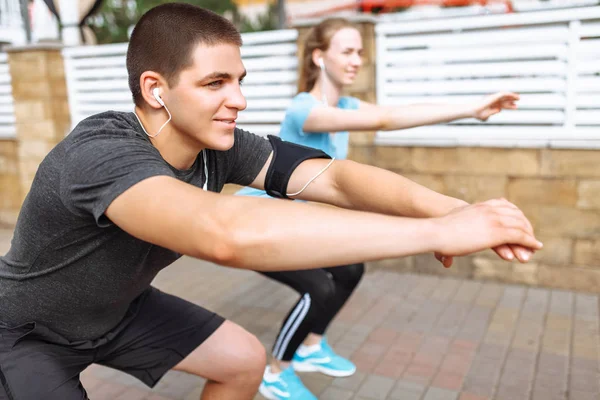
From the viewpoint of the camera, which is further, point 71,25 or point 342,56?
point 71,25

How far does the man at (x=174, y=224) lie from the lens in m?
1.28

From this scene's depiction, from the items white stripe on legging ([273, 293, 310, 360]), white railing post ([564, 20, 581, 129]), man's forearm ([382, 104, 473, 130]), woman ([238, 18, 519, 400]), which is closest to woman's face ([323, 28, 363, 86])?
woman ([238, 18, 519, 400])

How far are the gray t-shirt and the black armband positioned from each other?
49 mm

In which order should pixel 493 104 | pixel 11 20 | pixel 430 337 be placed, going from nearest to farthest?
pixel 493 104, pixel 430 337, pixel 11 20

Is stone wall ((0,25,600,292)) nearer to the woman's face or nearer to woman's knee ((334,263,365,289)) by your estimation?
the woman's face

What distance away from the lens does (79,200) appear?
145 cm

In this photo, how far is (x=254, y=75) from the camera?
5863 millimetres

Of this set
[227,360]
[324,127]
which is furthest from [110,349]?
[324,127]

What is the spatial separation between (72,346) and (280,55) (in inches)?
169

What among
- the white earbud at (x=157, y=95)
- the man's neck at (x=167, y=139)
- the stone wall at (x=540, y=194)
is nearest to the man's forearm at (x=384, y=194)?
the man's neck at (x=167, y=139)

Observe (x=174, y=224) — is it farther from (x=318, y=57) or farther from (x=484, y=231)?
(x=318, y=57)

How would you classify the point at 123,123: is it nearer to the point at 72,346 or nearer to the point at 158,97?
the point at 158,97

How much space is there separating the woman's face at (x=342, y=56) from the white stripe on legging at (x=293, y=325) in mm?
1249

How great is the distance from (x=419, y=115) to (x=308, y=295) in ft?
3.63
